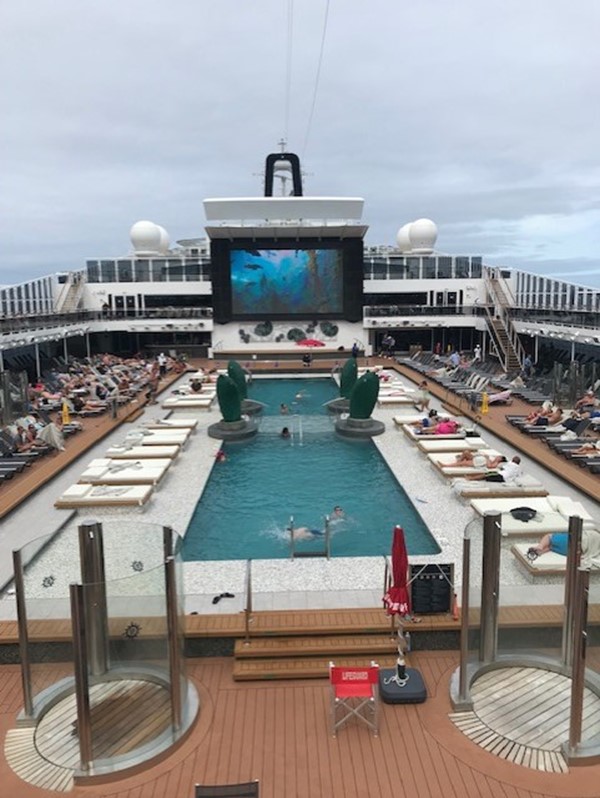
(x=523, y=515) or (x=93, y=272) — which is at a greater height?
(x=93, y=272)

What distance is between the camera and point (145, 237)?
41531 millimetres

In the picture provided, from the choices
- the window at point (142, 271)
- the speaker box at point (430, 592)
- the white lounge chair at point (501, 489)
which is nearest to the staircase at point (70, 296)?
the window at point (142, 271)

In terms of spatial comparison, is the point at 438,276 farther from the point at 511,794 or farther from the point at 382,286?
the point at 511,794

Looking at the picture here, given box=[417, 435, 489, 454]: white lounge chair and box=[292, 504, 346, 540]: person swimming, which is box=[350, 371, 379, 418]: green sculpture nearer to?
box=[417, 435, 489, 454]: white lounge chair

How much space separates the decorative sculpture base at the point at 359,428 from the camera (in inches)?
627

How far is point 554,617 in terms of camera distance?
19.5ft

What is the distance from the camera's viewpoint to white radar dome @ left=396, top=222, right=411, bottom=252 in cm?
4490

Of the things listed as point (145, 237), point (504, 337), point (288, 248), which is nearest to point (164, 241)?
point (145, 237)

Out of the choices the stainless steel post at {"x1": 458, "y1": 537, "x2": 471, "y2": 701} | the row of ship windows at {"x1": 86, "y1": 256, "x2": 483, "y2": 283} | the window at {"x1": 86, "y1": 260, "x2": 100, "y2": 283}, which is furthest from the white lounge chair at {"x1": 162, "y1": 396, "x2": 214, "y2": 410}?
the window at {"x1": 86, "y1": 260, "x2": 100, "y2": 283}

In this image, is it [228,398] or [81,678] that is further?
[228,398]

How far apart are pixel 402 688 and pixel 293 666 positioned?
1.08m

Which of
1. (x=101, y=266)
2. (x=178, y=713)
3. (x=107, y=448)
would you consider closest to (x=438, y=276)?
(x=101, y=266)

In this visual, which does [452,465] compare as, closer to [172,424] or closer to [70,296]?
[172,424]

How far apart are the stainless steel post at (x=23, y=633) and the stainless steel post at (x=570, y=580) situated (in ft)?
15.5
